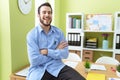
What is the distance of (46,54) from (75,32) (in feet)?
6.10

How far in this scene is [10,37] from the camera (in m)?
2.01

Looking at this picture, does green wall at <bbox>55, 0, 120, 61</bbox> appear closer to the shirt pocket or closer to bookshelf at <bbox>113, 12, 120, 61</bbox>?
bookshelf at <bbox>113, 12, 120, 61</bbox>

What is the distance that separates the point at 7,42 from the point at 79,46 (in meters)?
1.82

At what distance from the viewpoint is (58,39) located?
1.87 meters

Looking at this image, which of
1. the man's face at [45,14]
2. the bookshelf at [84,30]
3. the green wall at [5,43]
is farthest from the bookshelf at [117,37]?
the green wall at [5,43]

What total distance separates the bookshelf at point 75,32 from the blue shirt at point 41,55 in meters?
1.66

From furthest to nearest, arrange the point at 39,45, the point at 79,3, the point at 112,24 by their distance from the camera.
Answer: the point at 79,3
the point at 112,24
the point at 39,45

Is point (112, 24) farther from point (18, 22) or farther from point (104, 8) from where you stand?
point (18, 22)

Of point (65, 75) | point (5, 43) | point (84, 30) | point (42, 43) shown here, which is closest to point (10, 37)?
point (5, 43)

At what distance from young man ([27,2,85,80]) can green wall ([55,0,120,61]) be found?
196 centimetres

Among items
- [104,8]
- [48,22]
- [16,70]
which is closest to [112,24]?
[104,8]

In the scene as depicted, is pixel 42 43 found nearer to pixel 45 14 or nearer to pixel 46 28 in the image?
pixel 46 28

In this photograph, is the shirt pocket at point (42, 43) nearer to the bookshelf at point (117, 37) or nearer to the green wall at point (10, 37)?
the green wall at point (10, 37)

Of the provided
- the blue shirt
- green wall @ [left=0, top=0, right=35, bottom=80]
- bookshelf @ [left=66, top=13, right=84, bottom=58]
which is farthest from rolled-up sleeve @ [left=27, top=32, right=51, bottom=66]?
bookshelf @ [left=66, top=13, right=84, bottom=58]
